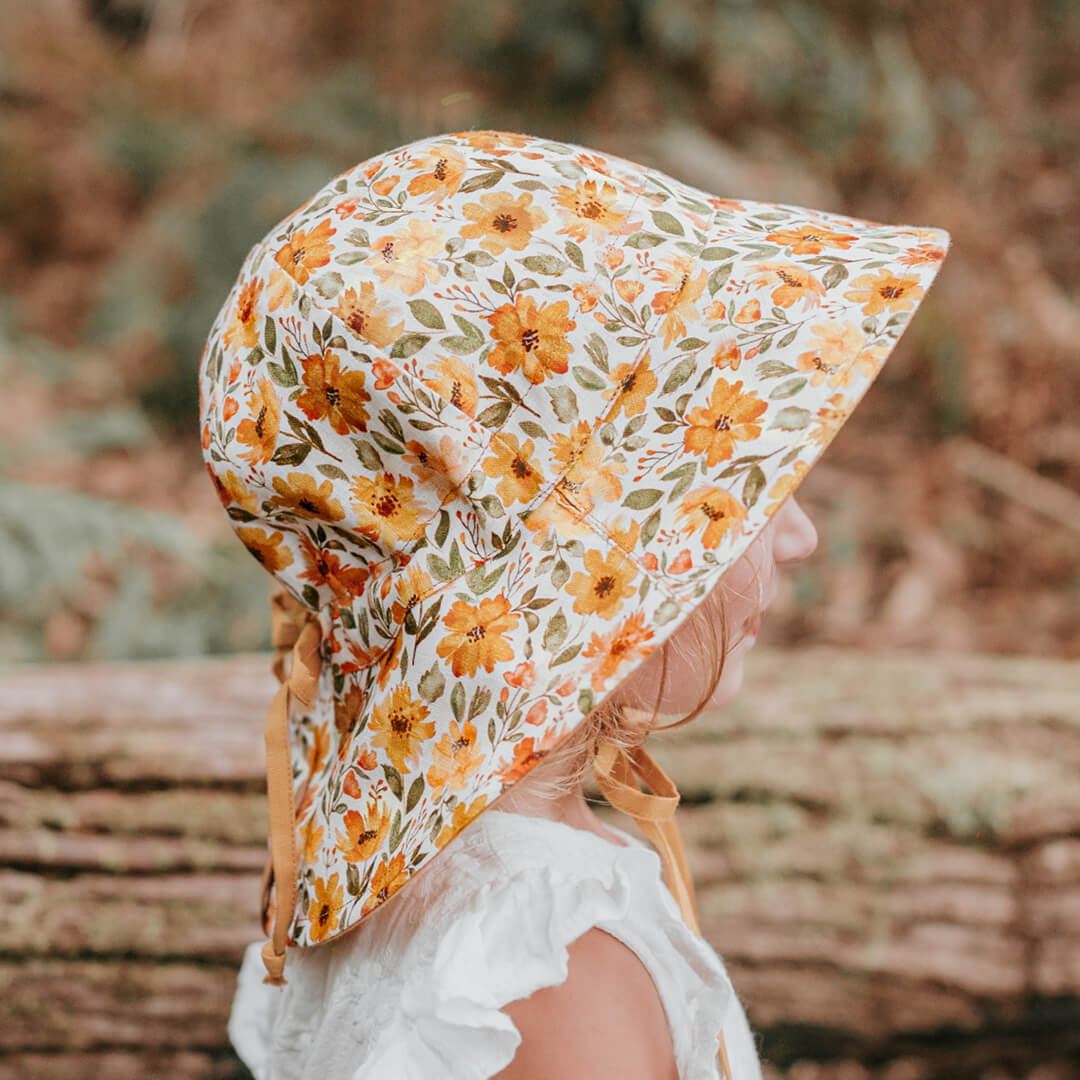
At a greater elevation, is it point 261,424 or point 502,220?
point 502,220

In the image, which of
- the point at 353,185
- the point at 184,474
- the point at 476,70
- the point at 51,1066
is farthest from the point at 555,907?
the point at 476,70

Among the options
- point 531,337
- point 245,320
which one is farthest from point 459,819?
point 245,320

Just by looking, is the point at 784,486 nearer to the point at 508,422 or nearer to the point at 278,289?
the point at 508,422

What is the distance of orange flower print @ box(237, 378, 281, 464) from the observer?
3.19 feet

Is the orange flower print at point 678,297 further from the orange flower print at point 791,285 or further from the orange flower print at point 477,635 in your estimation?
the orange flower print at point 477,635

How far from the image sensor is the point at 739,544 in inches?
34.1

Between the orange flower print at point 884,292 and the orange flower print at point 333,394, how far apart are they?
447mm

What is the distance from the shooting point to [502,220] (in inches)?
37.0

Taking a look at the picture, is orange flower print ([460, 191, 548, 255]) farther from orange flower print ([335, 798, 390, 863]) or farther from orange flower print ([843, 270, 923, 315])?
orange flower print ([335, 798, 390, 863])

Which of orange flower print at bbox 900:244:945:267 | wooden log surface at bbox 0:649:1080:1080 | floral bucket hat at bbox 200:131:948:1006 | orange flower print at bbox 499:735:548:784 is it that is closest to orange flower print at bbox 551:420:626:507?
floral bucket hat at bbox 200:131:948:1006

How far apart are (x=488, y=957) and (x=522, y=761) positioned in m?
0.19

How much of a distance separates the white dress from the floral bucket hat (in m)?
0.09

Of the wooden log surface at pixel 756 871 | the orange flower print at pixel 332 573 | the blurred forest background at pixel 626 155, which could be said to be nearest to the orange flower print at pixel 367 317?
the orange flower print at pixel 332 573

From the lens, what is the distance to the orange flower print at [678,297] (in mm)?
948
